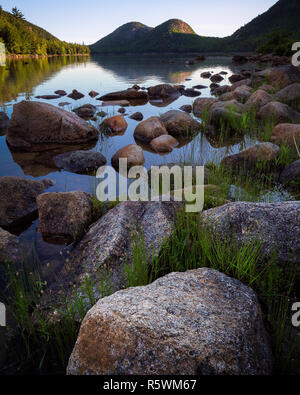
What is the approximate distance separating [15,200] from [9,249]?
1442mm

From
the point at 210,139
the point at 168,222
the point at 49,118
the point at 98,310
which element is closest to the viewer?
the point at 98,310

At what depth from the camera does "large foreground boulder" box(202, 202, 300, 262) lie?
3.01 m

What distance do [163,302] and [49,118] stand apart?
860 centimetres

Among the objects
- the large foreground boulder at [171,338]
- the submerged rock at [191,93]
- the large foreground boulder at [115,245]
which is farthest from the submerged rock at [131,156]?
the submerged rock at [191,93]

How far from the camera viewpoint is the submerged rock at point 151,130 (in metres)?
9.72

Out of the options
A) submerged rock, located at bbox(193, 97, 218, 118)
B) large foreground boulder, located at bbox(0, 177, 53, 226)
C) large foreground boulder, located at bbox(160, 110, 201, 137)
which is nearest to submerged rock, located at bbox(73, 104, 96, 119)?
large foreground boulder, located at bbox(160, 110, 201, 137)

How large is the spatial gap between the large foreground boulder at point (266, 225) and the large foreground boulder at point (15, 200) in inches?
140

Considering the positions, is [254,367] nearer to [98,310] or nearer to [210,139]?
[98,310]

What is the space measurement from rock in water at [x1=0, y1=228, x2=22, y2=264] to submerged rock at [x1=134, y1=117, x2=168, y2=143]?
260 inches

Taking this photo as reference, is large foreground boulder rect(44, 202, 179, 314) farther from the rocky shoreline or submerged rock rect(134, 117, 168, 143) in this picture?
submerged rock rect(134, 117, 168, 143)

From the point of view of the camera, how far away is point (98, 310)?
6.93ft

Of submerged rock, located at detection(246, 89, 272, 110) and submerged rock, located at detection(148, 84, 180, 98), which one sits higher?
submerged rock, located at detection(148, 84, 180, 98)

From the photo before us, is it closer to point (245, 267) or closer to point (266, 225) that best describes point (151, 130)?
point (266, 225)
